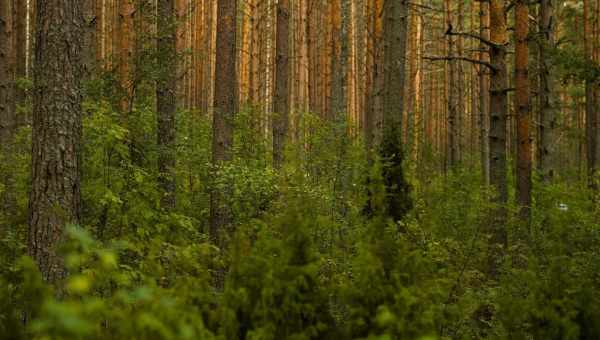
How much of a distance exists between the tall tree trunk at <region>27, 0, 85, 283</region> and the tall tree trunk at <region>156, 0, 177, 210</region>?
345 centimetres

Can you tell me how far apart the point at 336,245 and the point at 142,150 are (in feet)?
10.2

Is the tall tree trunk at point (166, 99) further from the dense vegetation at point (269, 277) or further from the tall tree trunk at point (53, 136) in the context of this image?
the tall tree trunk at point (53, 136)

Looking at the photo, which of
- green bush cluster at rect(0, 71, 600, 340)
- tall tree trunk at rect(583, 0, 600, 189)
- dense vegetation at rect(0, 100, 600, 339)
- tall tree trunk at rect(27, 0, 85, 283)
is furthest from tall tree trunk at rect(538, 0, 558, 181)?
tall tree trunk at rect(27, 0, 85, 283)

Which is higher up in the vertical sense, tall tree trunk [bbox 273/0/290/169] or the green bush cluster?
tall tree trunk [bbox 273/0/290/169]

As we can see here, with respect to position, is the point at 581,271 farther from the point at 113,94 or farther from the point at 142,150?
the point at 113,94

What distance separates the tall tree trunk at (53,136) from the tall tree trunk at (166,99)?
3.45 metres

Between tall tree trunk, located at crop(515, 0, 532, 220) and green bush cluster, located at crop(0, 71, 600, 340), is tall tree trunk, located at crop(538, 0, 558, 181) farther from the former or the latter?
tall tree trunk, located at crop(515, 0, 532, 220)

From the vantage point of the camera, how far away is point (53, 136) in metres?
5.07

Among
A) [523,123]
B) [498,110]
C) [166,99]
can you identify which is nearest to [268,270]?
[498,110]

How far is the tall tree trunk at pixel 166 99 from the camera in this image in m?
9.05

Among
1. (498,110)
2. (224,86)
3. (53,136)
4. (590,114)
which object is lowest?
(53,136)

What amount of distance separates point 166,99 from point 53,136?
5.15 meters

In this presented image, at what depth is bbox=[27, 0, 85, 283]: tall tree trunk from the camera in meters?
5.05

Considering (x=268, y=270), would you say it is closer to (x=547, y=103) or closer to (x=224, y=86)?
(x=224, y=86)
